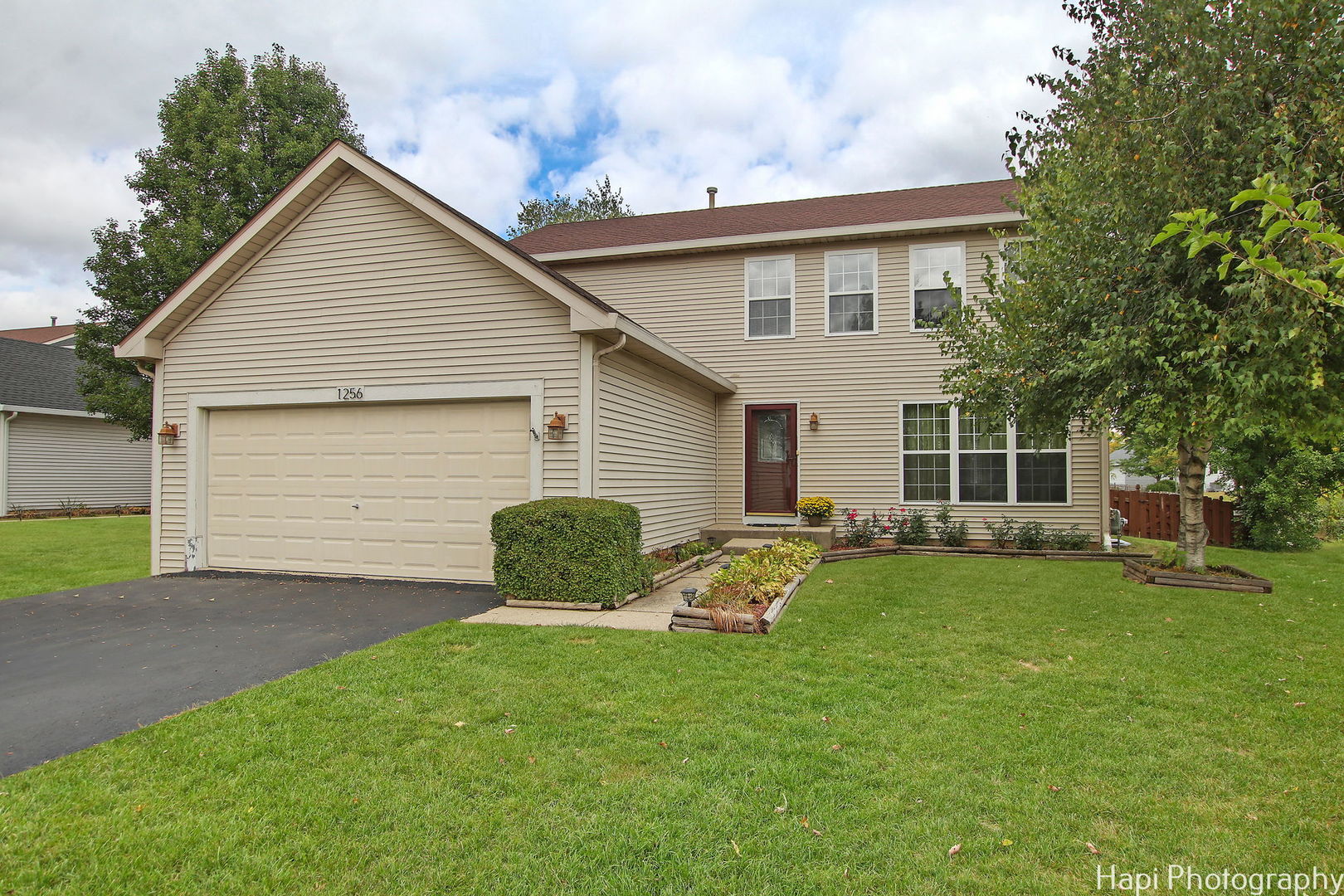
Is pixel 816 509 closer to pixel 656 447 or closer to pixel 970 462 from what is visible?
pixel 970 462

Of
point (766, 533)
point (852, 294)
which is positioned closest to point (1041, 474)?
point (852, 294)

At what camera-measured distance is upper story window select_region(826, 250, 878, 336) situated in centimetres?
1238

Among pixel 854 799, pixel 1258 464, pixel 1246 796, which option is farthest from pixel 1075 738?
pixel 1258 464

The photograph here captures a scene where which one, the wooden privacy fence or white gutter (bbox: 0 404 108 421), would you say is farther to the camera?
white gutter (bbox: 0 404 108 421)

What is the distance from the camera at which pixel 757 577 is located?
24.3 feet

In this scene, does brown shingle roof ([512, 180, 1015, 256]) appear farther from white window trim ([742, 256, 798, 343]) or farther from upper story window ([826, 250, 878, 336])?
upper story window ([826, 250, 878, 336])

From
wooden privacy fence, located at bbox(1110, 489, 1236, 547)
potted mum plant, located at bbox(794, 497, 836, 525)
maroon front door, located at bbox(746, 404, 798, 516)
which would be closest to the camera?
potted mum plant, located at bbox(794, 497, 836, 525)

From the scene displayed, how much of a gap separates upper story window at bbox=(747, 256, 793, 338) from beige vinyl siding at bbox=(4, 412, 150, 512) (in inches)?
822

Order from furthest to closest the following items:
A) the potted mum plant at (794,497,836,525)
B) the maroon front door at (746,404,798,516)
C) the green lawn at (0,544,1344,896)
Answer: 1. the maroon front door at (746,404,798,516)
2. the potted mum plant at (794,497,836,525)
3. the green lawn at (0,544,1344,896)

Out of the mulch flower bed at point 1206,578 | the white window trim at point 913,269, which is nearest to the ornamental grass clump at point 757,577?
the mulch flower bed at point 1206,578

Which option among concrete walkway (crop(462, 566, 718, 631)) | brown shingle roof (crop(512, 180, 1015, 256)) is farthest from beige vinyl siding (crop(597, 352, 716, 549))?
brown shingle roof (crop(512, 180, 1015, 256))

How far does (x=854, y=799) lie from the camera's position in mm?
2951

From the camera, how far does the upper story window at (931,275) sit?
11992 millimetres

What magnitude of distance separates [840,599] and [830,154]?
19.6 metres
